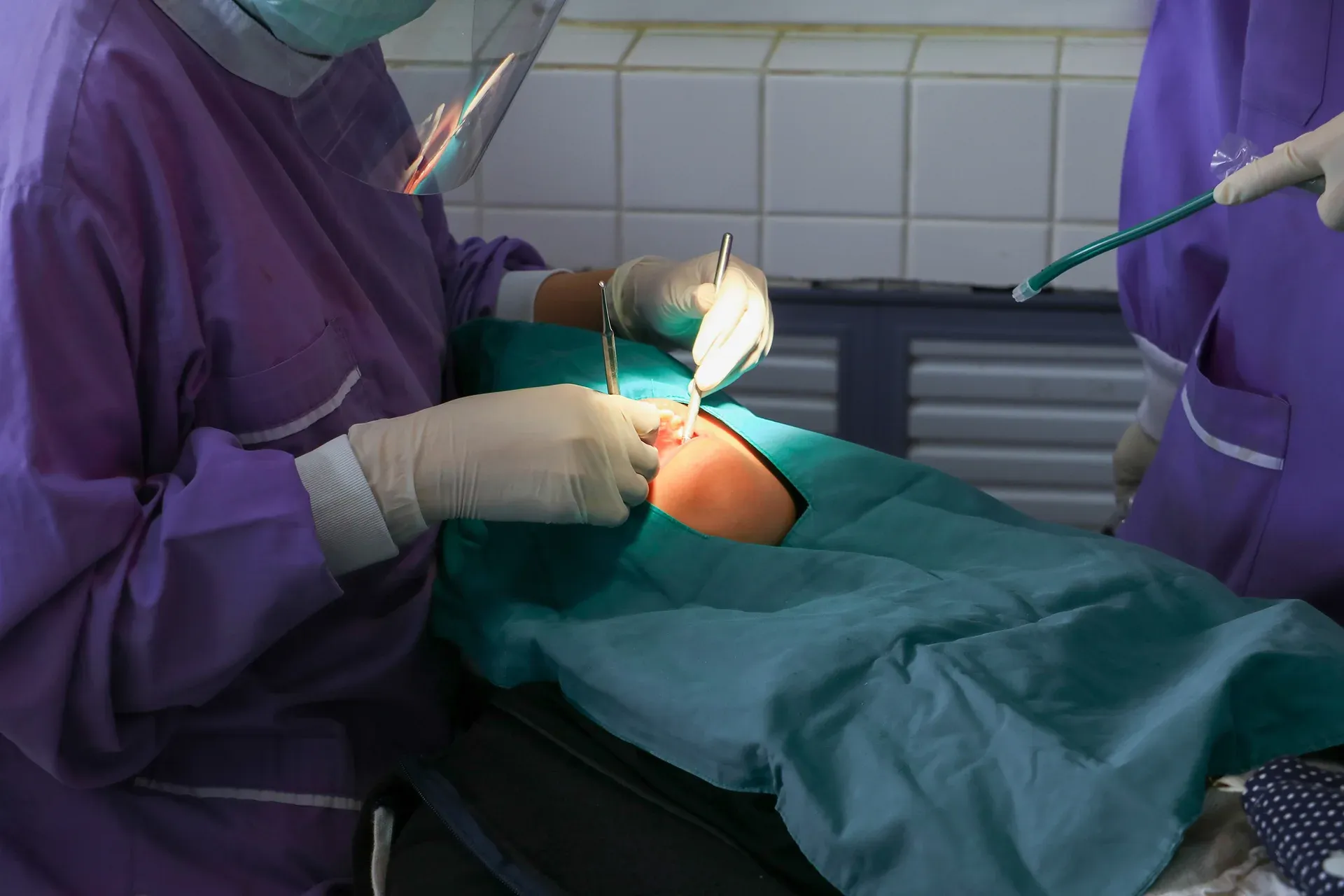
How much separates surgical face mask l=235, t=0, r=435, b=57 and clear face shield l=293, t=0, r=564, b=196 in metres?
0.03

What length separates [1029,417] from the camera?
2307 millimetres

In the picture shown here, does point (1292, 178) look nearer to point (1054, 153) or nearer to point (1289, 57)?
point (1289, 57)

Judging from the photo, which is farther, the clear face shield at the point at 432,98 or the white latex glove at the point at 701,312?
the white latex glove at the point at 701,312

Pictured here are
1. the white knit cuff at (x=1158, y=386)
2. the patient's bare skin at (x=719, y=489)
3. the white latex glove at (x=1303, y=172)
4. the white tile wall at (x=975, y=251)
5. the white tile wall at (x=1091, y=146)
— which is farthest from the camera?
the white tile wall at (x=975, y=251)

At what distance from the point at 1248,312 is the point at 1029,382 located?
901 millimetres

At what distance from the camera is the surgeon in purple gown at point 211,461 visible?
1003 millimetres

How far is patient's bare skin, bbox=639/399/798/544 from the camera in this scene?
54.1 inches

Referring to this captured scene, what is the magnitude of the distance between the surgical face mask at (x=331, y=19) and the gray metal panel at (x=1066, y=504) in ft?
5.22

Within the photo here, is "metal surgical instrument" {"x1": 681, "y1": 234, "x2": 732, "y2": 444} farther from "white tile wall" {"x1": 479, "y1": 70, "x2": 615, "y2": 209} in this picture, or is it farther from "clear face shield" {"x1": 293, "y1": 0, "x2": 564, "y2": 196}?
"white tile wall" {"x1": 479, "y1": 70, "x2": 615, "y2": 209}

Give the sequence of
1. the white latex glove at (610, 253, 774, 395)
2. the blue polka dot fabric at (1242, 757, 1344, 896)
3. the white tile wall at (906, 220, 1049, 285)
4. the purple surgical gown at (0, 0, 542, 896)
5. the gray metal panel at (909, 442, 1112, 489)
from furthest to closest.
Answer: the gray metal panel at (909, 442, 1112, 489), the white tile wall at (906, 220, 1049, 285), the white latex glove at (610, 253, 774, 395), the purple surgical gown at (0, 0, 542, 896), the blue polka dot fabric at (1242, 757, 1344, 896)

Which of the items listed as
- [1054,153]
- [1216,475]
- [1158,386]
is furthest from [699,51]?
[1216,475]

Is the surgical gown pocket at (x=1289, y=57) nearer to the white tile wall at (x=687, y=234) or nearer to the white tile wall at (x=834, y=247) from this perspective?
the white tile wall at (x=834, y=247)

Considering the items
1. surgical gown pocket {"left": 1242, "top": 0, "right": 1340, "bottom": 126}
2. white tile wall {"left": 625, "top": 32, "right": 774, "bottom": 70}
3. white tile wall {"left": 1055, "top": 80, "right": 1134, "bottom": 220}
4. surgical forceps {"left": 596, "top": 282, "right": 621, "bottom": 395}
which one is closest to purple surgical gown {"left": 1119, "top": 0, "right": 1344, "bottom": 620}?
surgical gown pocket {"left": 1242, "top": 0, "right": 1340, "bottom": 126}

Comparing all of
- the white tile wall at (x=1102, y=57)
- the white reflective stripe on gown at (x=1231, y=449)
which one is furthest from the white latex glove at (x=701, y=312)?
the white tile wall at (x=1102, y=57)
